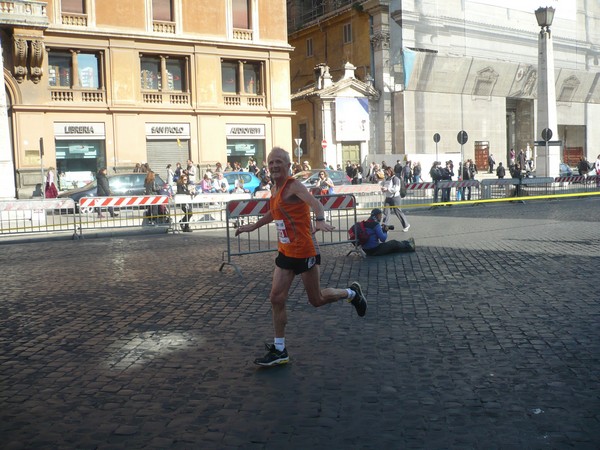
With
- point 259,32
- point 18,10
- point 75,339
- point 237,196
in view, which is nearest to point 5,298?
point 75,339

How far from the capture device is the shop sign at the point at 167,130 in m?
35.1

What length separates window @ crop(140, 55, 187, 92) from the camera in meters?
35.3

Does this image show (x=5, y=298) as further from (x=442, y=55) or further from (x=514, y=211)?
(x=442, y=55)

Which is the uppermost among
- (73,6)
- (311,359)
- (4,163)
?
(73,6)

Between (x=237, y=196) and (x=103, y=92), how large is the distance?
14.7 metres

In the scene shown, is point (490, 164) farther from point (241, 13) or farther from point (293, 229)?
point (293, 229)

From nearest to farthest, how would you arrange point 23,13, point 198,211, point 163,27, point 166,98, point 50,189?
point 198,211
point 50,189
point 23,13
point 163,27
point 166,98

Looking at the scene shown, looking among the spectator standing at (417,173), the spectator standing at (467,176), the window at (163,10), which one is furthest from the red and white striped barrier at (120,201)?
the spectator standing at (417,173)

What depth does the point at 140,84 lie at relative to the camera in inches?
1374

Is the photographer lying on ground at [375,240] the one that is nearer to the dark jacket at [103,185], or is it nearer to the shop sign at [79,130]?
the dark jacket at [103,185]

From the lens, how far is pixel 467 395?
5016 millimetres

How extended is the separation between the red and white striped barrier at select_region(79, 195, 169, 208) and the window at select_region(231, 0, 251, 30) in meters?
20.3

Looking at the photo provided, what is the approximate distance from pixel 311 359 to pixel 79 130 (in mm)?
29492

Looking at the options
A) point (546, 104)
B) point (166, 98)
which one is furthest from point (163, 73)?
point (546, 104)
